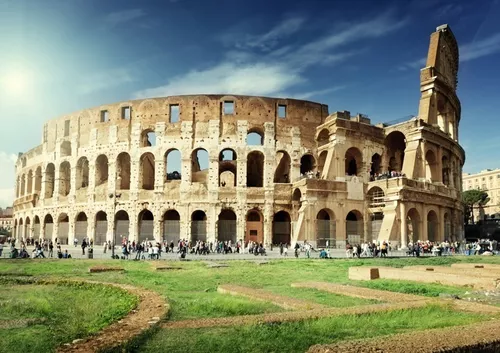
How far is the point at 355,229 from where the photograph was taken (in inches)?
1267

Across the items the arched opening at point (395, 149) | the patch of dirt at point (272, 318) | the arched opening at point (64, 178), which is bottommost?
the patch of dirt at point (272, 318)

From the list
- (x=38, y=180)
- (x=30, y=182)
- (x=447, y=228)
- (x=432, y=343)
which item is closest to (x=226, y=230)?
(x=447, y=228)

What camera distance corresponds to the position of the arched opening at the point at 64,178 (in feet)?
128

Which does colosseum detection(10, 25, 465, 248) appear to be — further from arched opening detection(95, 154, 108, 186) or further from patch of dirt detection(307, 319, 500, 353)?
patch of dirt detection(307, 319, 500, 353)

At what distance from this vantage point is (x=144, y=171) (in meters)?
37.3

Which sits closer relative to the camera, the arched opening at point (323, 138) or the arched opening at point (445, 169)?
the arched opening at point (323, 138)

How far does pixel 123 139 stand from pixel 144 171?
11.3 ft

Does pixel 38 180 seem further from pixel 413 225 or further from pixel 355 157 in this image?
pixel 413 225

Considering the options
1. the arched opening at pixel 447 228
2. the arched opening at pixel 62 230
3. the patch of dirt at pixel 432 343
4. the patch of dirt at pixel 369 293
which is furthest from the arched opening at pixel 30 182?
the patch of dirt at pixel 432 343

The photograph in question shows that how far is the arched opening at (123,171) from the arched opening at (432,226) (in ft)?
77.6

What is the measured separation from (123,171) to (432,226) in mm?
24596

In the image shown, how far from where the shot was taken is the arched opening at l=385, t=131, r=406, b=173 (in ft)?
121

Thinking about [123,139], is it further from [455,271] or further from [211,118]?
[455,271]

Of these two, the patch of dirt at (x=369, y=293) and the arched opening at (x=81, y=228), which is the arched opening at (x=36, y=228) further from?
the patch of dirt at (x=369, y=293)
